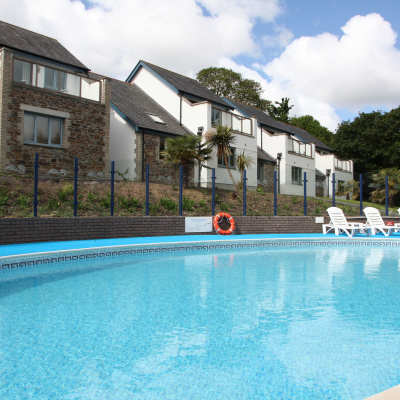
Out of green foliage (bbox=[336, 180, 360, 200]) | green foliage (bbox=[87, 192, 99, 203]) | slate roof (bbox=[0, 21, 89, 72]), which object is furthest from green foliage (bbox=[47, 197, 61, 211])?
green foliage (bbox=[336, 180, 360, 200])

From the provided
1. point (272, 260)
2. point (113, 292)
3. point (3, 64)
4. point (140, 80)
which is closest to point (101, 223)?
point (272, 260)

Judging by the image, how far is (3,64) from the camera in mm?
13312

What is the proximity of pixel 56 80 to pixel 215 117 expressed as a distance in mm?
8742

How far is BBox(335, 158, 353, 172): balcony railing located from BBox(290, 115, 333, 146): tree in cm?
1590

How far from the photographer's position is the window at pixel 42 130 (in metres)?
14.1

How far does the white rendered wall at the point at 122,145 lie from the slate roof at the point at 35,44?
9.21ft

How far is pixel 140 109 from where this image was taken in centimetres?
2019

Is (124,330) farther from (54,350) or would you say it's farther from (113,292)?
(113,292)

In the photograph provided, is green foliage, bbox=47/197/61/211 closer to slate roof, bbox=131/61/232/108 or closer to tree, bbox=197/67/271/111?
slate roof, bbox=131/61/232/108

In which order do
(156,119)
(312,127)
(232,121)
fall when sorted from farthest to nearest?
(312,127) → (232,121) → (156,119)

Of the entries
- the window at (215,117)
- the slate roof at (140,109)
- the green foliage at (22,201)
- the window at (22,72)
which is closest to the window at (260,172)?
the window at (215,117)

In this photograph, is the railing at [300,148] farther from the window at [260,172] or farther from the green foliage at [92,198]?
the green foliage at [92,198]

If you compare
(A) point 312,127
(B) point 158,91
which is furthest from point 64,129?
(A) point 312,127

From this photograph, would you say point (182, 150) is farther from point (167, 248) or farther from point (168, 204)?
point (167, 248)
